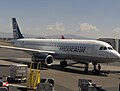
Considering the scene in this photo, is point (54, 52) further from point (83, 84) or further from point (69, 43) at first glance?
point (83, 84)

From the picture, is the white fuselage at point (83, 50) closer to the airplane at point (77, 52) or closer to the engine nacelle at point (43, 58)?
the airplane at point (77, 52)

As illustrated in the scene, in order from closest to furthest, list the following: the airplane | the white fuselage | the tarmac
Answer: the tarmac
the white fuselage
the airplane

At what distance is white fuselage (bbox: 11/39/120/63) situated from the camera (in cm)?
2890

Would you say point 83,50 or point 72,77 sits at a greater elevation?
point 83,50

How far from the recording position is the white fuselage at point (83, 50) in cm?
2890

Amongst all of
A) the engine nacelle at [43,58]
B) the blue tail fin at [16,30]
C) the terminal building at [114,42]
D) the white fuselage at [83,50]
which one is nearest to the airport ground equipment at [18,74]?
the engine nacelle at [43,58]

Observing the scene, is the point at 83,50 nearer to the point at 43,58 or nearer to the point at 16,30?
the point at 43,58

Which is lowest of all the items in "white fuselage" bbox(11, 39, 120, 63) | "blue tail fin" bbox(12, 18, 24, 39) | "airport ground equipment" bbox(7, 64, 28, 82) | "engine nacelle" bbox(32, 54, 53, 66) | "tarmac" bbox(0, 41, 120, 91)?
"tarmac" bbox(0, 41, 120, 91)

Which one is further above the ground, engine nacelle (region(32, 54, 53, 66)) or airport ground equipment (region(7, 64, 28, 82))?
engine nacelle (region(32, 54, 53, 66))

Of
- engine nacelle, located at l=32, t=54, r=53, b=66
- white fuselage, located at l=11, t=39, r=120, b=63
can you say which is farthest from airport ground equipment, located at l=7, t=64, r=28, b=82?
white fuselage, located at l=11, t=39, r=120, b=63

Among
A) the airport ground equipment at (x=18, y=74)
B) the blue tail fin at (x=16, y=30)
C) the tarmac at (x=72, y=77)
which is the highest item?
the blue tail fin at (x=16, y=30)

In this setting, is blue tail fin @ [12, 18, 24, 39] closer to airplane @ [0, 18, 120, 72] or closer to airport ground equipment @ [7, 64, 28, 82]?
airplane @ [0, 18, 120, 72]

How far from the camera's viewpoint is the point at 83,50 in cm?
3100

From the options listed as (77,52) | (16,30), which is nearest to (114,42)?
(16,30)
